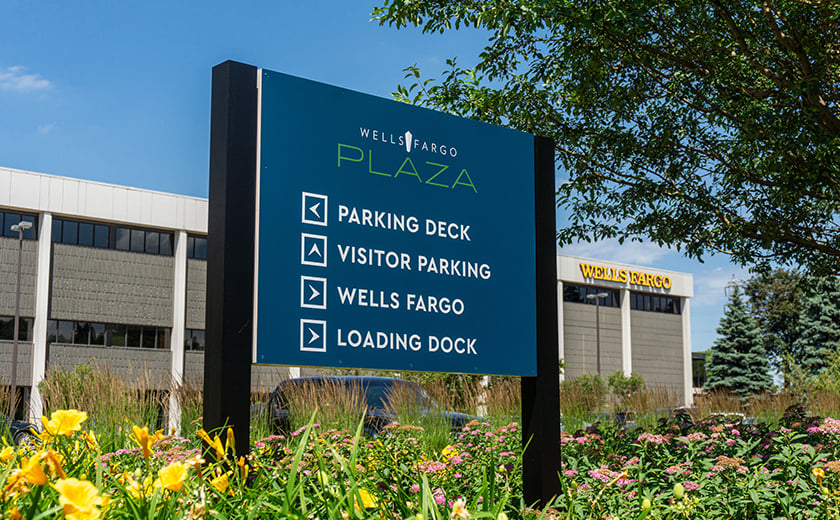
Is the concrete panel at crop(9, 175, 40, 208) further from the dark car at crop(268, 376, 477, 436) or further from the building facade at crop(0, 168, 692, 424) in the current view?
the dark car at crop(268, 376, 477, 436)

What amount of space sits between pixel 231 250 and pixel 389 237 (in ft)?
3.17

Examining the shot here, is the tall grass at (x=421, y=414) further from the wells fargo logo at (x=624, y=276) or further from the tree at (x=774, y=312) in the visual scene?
the tree at (x=774, y=312)

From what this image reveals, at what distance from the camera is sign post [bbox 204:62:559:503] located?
3779 millimetres

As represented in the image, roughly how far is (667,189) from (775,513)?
613 centimetres

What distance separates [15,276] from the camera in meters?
36.0

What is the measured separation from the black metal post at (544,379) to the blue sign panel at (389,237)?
10cm

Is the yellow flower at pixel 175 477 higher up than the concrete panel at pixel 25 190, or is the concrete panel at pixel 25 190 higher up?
the concrete panel at pixel 25 190

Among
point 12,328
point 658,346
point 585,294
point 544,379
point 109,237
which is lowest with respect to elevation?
point 544,379

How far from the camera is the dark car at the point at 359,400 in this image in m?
7.98

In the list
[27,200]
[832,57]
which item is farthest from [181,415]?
[27,200]

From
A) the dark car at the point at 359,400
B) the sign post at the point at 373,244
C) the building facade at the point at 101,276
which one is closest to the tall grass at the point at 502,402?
the dark car at the point at 359,400

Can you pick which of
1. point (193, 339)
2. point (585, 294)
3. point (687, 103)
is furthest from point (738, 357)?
point (687, 103)

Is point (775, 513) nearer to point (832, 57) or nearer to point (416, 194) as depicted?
point (416, 194)

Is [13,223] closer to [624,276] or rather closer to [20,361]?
[20,361]
